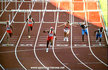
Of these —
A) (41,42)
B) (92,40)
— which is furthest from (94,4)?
(41,42)

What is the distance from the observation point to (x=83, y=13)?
10680mm

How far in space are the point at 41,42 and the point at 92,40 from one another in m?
1.43

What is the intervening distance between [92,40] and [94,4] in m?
1.09

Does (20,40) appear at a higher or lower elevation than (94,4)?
lower

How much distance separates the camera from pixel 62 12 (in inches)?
420

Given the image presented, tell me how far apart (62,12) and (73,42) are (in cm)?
94

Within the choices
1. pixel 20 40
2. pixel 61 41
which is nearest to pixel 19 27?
pixel 20 40

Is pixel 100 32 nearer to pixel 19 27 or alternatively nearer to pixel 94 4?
pixel 94 4

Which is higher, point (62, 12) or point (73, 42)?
point (62, 12)

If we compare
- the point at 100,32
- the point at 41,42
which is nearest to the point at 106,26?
the point at 100,32

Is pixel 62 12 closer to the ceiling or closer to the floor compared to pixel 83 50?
closer to the ceiling

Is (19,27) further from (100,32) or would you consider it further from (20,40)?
(100,32)

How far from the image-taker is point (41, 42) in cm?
1044

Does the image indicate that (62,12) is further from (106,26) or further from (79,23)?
(106,26)
